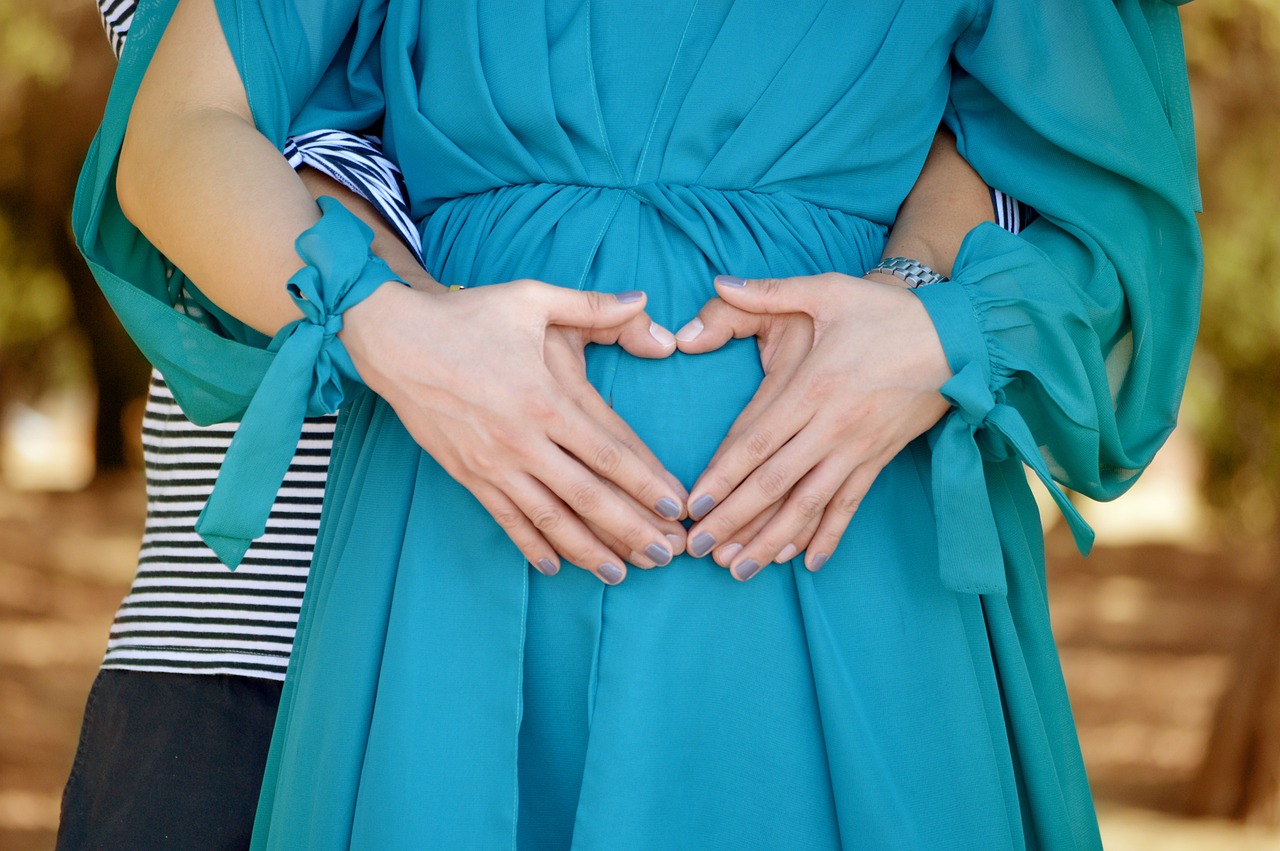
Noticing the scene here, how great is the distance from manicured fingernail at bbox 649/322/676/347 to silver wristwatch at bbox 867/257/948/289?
0.72 ft

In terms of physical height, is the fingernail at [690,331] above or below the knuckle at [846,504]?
above

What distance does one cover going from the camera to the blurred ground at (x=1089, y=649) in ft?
16.4

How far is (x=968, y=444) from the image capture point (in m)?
1.02

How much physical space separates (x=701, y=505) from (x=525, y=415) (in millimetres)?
155

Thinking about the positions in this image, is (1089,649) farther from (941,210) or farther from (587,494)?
(587,494)

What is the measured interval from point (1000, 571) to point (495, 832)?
1.47ft

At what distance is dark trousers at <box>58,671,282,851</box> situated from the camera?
1407mm

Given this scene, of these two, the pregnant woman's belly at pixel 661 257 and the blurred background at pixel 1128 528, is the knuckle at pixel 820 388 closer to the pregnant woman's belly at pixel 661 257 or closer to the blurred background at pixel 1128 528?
the pregnant woman's belly at pixel 661 257

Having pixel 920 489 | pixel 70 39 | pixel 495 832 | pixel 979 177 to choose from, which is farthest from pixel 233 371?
pixel 70 39

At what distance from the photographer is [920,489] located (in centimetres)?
107

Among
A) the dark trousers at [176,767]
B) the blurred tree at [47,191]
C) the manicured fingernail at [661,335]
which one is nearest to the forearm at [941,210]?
the manicured fingernail at [661,335]

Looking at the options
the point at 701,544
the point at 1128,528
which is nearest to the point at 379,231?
the point at 701,544

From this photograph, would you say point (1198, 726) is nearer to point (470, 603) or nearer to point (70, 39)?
point (470, 603)

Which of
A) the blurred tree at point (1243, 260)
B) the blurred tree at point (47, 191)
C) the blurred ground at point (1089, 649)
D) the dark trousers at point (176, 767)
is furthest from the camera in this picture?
the blurred tree at point (47, 191)
